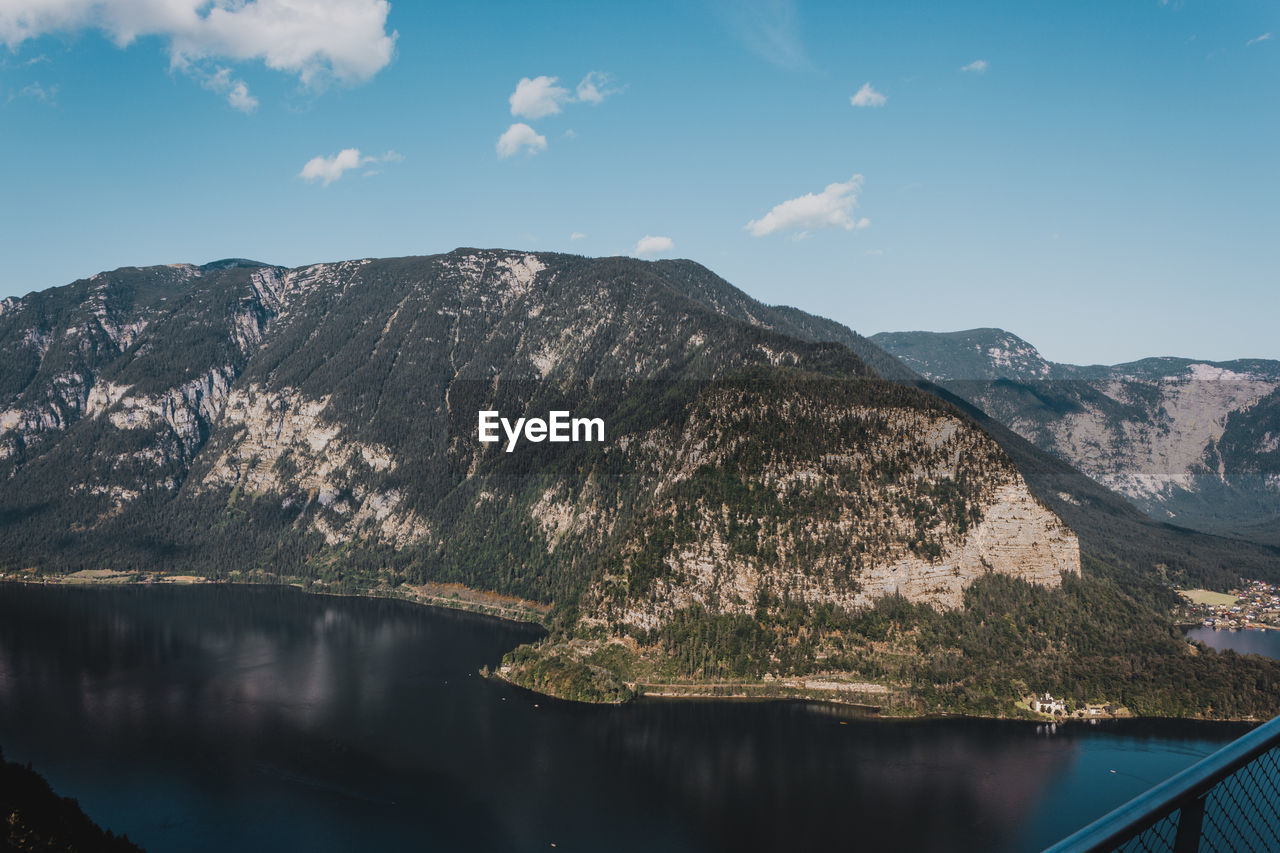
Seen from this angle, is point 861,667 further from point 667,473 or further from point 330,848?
point 330,848

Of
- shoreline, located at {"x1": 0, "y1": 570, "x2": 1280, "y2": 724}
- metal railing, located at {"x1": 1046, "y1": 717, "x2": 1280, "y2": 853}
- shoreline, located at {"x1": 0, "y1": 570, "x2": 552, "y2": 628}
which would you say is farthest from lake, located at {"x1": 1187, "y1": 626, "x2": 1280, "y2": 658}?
metal railing, located at {"x1": 1046, "y1": 717, "x2": 1280, "y2": 853}

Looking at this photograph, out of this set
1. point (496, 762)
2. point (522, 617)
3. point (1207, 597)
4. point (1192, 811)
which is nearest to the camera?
point (1192, 811)

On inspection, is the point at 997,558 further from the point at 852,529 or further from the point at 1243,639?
the point at 1243,639

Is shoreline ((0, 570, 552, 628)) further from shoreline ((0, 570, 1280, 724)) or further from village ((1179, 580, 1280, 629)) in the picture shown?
village ((1179, 580, 1280, 629))

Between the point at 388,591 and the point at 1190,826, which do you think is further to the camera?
the point at 388,591

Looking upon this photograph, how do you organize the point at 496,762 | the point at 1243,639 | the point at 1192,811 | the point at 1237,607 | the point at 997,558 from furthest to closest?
the point at 1237,607
the point at 1243,639
the point at 997,558
the point at 496,762
the point at 1192,811

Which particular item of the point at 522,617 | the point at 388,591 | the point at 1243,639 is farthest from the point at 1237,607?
the point at 388,591

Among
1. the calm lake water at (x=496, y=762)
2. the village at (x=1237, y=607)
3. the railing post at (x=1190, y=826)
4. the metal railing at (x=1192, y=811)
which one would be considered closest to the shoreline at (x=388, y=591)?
the calm lake water at (x=496, y=762)
